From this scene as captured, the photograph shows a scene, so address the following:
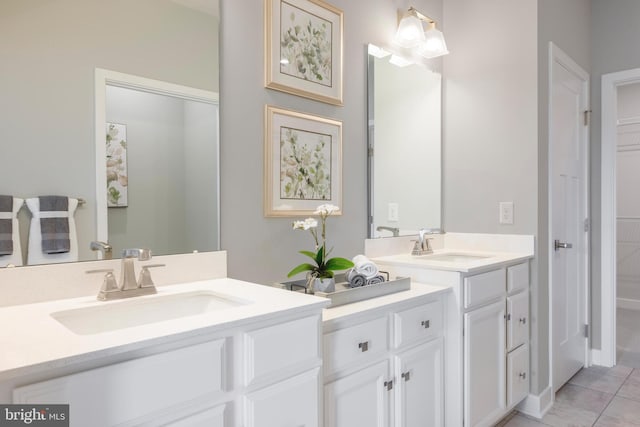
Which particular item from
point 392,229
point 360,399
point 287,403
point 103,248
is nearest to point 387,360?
point 360,399

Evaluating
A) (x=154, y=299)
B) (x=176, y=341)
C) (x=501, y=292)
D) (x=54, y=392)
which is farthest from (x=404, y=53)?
(x=54, y=392)

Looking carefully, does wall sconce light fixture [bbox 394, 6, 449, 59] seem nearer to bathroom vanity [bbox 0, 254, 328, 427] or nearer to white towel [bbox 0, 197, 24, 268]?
bathroom vanity [bbox 0, 254, 328, 427]

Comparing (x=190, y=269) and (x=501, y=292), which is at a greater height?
(x=190, y=269)

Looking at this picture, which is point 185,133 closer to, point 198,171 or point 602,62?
point 198,171

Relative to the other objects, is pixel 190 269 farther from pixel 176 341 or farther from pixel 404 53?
pixel 404 53

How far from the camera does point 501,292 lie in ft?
6.64

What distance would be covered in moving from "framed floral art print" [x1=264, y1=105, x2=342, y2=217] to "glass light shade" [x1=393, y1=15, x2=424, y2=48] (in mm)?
647

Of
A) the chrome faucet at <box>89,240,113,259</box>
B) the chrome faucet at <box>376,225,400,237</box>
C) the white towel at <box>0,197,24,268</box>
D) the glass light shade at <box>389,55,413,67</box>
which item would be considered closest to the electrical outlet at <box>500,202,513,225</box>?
the chrome faucet at <box>376,225,400,237</box>

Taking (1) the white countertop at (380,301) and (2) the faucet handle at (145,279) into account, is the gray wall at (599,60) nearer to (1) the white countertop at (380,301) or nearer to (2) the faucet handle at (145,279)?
(1) the white countertop at (380,301)

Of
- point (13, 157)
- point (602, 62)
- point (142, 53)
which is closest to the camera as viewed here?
point (13, 157)

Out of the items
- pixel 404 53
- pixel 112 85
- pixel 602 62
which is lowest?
pixel 112 85

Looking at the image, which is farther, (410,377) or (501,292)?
(501,292)

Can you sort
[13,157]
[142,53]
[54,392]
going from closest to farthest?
[54,392]
[13,157]
[142,53]

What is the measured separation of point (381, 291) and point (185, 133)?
921mm
